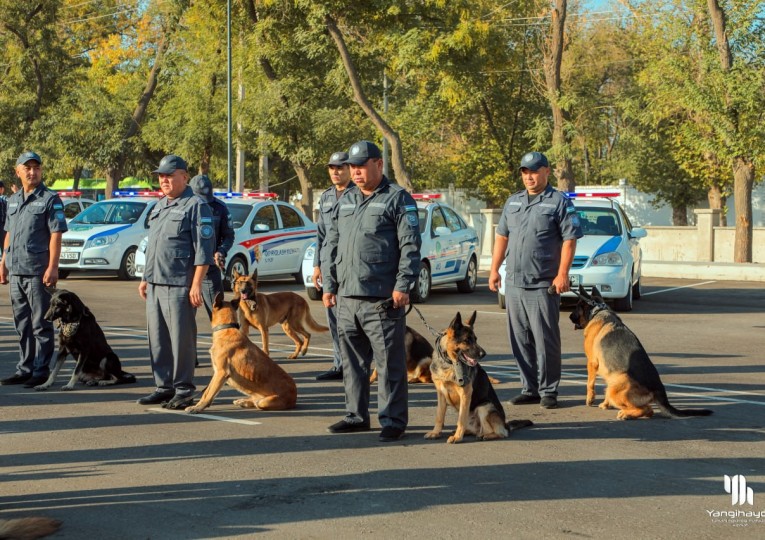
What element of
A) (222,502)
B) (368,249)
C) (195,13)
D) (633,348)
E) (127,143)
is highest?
(195,13)

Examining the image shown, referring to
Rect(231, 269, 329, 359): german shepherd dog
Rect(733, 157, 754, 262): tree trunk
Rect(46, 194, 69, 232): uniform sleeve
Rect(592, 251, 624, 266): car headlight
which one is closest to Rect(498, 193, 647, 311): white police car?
Rect(592, 251, 624, 266): car headlight

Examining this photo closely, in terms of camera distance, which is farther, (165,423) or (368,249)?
(165,423)

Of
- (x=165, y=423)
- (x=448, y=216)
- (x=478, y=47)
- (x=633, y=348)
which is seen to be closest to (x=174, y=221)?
(x=165, y=423)

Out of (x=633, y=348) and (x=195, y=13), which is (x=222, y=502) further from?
(x=195, y=13)

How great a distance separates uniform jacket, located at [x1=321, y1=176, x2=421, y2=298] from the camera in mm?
6949

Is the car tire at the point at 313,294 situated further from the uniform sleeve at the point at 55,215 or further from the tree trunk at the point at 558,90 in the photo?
the tree trunk at the point at 558,90

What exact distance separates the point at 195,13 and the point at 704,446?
1159 inches

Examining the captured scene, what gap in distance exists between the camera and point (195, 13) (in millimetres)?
33469

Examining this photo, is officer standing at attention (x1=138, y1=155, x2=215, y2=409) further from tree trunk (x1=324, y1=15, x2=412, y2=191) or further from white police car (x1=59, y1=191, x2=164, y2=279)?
tree trunk (x1=324, y1=15, x2=412, y2=191)

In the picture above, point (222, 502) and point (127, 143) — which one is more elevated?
point (127, 143)

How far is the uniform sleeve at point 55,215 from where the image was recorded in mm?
9133

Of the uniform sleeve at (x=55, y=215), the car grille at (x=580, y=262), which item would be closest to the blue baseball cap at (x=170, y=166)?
the uniform sleeve at (x=55, y=215)

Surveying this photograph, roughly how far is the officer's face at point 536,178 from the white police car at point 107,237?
14.0m

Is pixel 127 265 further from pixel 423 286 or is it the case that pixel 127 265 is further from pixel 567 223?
pixel 567 223
